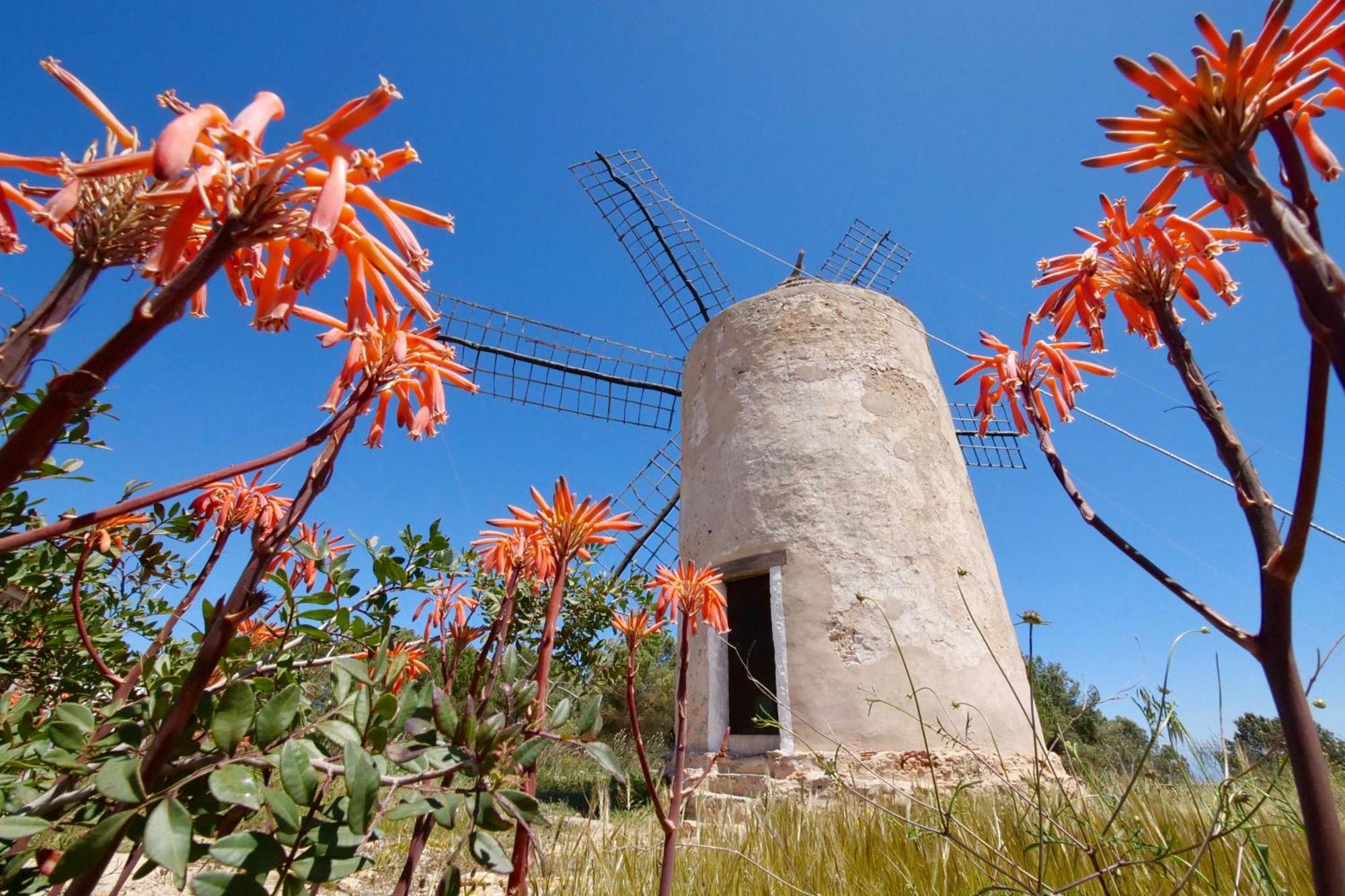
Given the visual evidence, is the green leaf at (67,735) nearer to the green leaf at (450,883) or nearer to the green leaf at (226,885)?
the green leaf at (226,885)

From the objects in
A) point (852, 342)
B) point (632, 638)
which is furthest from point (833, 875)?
point (852, 342)

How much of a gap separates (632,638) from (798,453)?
16.0 feet

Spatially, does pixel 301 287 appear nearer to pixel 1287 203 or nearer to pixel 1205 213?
pixel 1287 203

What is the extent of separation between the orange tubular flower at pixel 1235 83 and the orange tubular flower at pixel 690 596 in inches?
55.0

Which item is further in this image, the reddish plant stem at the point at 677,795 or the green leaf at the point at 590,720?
the reddish plant stem at the point at 677,795

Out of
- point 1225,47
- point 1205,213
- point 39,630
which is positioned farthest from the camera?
point 39,630

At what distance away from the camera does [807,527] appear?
5891mm

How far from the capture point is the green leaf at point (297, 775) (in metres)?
0.74

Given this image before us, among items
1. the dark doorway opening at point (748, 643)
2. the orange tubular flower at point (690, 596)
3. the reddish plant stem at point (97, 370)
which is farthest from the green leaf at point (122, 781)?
the dark doorway opening at point (748, 643)

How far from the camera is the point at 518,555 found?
1.57 meters

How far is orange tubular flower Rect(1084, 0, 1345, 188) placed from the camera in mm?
635

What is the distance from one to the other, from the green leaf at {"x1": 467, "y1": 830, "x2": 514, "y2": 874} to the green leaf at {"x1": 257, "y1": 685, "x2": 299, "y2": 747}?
10.9 inches

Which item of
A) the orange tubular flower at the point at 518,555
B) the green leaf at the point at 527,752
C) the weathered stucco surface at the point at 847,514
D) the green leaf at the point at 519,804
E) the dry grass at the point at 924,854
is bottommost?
the dry grass at the point at 924,854

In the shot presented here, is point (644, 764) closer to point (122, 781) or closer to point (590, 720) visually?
point (590, 720)
